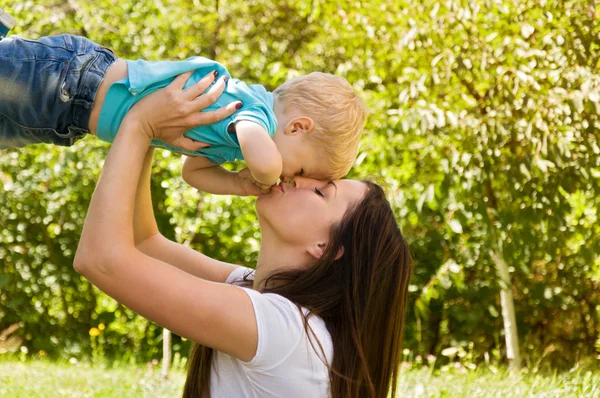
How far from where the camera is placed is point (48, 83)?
214cm

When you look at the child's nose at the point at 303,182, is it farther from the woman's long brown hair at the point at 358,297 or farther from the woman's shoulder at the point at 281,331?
the woman's shoulder at the point at 281,331

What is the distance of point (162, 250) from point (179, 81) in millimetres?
567

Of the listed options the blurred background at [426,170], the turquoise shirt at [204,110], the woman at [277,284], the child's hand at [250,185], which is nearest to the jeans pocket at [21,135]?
the turquoise shirt at [204,110]

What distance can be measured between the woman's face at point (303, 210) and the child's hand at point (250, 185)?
0.15ft

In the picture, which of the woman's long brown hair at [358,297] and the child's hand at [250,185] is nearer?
the woman's long brown hair at [358,297]

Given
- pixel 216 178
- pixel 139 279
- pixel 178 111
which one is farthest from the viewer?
pixel 216 178

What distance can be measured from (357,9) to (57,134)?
143 inches

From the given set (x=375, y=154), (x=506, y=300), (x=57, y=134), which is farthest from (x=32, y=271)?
(x=57, y=134)

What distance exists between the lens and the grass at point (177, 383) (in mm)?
4074

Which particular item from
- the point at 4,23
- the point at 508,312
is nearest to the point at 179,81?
the point at 4,23

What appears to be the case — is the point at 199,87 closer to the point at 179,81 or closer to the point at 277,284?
the point at 179,81

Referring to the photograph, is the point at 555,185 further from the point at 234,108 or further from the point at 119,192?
the point at 119,192

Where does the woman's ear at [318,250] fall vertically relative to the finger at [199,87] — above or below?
Result: below

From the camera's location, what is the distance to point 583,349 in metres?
6.11
